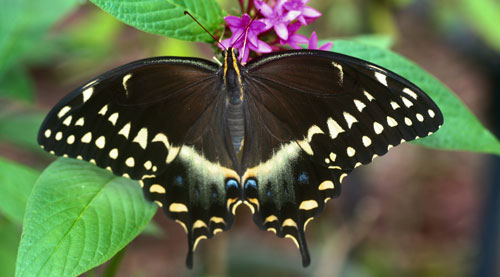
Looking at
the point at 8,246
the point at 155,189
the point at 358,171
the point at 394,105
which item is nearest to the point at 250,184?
the point at 155,189

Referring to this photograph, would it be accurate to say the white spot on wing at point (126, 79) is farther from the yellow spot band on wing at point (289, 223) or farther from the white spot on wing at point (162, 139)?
the yellow spot band on wing at point (289, 223)

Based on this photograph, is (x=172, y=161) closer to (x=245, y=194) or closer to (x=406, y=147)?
(x=245, y=194)

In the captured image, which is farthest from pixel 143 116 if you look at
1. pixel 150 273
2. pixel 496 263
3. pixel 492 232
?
pixel 150 273

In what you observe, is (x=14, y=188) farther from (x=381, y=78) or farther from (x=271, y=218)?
(x=381, y=78)

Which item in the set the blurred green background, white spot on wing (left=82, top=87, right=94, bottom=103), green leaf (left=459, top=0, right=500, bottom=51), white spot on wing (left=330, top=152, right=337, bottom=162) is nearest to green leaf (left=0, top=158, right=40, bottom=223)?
the blurred green background

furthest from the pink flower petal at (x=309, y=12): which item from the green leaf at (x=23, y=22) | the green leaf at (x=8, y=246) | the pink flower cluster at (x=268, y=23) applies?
the green leaf at (x=8, y=246)

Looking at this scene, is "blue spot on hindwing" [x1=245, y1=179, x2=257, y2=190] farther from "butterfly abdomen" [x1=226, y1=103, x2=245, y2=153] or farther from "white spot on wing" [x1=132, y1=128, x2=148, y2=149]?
"white spot on wing" [x1=132, y1=128, x2=148, y2=149]
